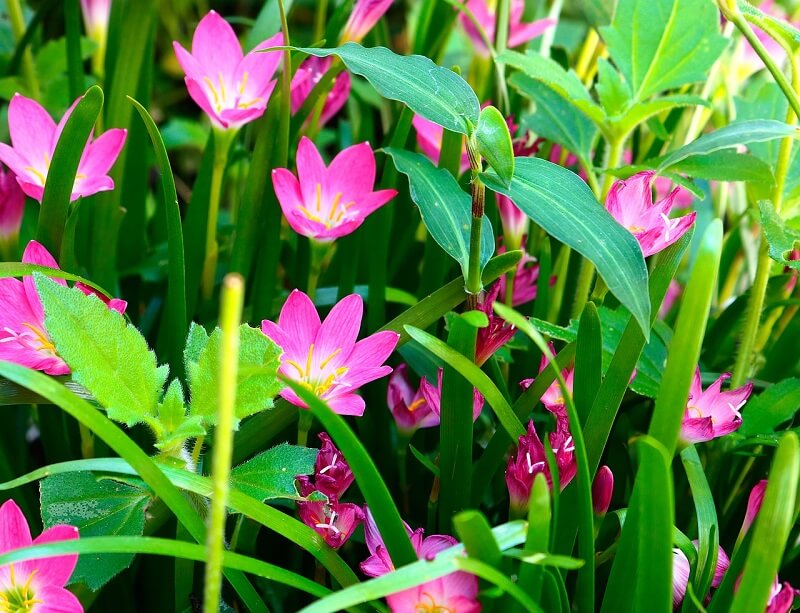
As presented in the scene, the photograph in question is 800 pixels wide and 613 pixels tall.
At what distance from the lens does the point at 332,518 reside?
0.49 meters

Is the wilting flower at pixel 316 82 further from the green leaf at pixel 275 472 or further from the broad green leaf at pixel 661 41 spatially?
the green leaf at pixel 275 472

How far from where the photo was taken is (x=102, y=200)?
2.29 feet

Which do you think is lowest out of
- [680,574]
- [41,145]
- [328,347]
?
[680,574]

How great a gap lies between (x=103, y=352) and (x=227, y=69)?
0.32 m

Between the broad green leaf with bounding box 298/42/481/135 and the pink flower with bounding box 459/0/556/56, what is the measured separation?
1.35 feet

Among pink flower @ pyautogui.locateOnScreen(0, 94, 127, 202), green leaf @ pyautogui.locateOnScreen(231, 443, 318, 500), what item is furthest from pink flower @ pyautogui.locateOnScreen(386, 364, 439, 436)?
pink flower @ pyautogui.locateOnScreen(0, 94, 127, 202)

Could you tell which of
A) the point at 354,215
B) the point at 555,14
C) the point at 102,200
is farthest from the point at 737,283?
the point at 102,200

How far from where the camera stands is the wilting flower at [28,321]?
50 centimetres

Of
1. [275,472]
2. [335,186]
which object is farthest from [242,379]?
[335,186]

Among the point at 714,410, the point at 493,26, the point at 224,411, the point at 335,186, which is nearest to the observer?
the point at 224,411

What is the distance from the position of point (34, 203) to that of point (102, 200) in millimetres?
216

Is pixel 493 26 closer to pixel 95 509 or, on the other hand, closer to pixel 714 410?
pixel 714 410

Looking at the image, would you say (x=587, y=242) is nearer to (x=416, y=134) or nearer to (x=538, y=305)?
(x=538, y=305)

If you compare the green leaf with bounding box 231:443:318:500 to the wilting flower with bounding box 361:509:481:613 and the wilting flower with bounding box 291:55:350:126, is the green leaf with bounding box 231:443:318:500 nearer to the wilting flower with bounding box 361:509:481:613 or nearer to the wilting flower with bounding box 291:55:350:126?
the wilting flower with bounding box 361:509:481:613
